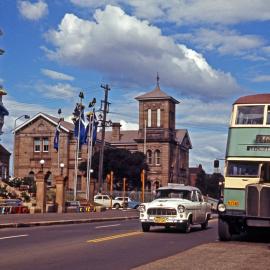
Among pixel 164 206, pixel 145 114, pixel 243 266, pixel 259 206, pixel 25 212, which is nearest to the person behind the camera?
pixel 243 266

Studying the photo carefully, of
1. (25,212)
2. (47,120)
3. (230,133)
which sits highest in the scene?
(47,120)

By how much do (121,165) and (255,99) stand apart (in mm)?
79292

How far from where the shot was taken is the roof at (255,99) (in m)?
19.0

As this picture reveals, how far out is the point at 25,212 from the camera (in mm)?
38625

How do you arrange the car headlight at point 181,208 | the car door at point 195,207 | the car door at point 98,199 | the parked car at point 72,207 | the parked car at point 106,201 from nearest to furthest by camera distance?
1. the car headlight at point 181,208
2. the car door at point 195,207
3. the parked car at point 72,207
4. the parked car at point 106,201
5. the car door at point 98,199

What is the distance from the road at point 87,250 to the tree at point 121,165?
76859 millimetres

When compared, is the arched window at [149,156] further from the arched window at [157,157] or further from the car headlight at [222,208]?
the car headlight at [222,208]

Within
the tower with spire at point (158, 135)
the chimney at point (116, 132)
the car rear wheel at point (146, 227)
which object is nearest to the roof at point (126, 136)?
the chimney at point (116, 132)

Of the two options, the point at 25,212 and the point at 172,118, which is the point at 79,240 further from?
the point at 172,118

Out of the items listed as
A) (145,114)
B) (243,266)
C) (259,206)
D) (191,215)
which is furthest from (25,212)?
(145,114)

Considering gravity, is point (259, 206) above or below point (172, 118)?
below

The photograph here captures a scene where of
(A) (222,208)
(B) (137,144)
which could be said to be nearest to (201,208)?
(A) (222,208)

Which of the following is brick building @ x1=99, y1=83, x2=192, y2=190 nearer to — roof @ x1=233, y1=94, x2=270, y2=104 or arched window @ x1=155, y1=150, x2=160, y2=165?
arched window @ x1=155, y1=150, x2=160, y2=165

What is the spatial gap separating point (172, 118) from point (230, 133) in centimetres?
10083
